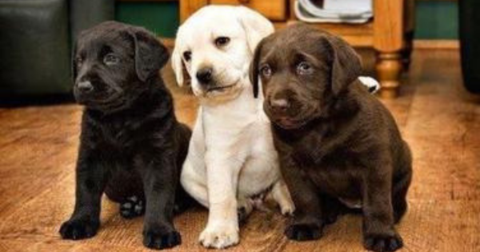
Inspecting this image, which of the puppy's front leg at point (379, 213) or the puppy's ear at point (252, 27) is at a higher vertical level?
the puppy's ear at point (252, 27)

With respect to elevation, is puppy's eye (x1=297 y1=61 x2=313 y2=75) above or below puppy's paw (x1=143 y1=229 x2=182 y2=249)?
above

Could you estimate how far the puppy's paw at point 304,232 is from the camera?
5.44 ft

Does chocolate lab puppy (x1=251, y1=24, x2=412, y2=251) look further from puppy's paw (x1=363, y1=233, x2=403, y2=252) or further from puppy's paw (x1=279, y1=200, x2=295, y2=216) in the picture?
puppy's paw (x1=279, y1=200, x2=295, y2=216)

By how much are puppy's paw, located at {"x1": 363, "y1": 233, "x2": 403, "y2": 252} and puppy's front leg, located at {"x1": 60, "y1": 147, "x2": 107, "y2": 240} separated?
53 cm

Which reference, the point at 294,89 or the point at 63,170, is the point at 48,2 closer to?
the point at 63,170

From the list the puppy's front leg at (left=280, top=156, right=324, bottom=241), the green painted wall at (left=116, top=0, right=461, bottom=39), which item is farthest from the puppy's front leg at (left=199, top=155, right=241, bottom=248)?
the green painted wall at (left=116, top=0, right=461, bottom=39)

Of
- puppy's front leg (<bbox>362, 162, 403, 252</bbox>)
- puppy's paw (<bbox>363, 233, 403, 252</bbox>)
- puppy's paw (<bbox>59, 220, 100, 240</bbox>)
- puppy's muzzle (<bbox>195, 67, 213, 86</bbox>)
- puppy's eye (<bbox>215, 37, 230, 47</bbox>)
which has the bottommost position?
puppy's paw (<bbox>59, 220, 100, 240</bbox>)

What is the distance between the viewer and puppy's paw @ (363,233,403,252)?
61.7 inches

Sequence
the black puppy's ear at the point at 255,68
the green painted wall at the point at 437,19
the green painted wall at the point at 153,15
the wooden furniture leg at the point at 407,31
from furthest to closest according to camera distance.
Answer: the green painted wall at the point at 153,15 < the green painted wall at the point at 437,19 < the wooden furniture leg at the point at 407,31 < the black puppy's ear at the point at 255,68

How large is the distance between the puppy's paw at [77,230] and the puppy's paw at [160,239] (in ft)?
0.41

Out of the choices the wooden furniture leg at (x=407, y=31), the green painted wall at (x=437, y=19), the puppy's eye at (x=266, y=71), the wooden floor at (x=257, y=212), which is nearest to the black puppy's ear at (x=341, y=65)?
the puppy's eye at (x=266, y=71)

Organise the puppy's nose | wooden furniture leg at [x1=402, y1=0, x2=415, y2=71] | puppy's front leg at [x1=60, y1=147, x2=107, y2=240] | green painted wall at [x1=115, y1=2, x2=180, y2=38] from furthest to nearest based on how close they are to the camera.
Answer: green painted wall at [x1=115, y1=2, x2=180, y2=38], wooden furniture leg at [x1=402, y1=0, x2=415, y2=71], puppy's front leg at [x1=60, y1=147, x2=107, y2=240], the puppy's nose

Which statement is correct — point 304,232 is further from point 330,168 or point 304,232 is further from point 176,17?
point 176,17

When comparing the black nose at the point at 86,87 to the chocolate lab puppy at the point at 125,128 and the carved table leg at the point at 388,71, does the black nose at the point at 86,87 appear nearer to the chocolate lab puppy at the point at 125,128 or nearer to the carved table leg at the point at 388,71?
the chocolate lab puppy at the point at 125,128
